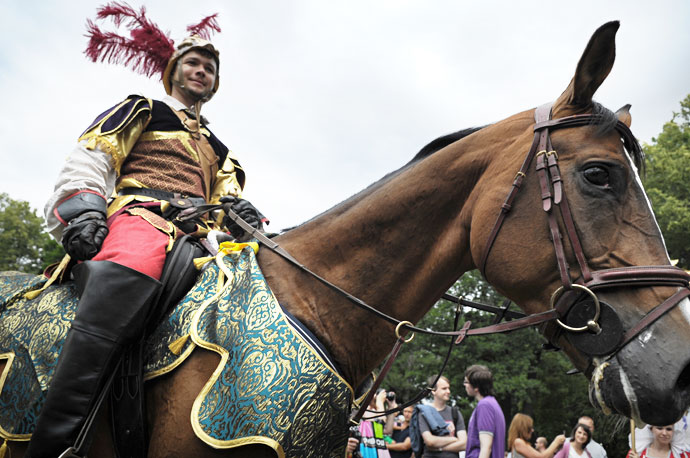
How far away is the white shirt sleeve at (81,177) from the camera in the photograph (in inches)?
128

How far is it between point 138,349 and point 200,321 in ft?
1.36

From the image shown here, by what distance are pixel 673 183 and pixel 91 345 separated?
29.4 m

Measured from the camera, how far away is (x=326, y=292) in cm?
292

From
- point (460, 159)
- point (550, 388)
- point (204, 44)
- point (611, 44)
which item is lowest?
point (550, 388)

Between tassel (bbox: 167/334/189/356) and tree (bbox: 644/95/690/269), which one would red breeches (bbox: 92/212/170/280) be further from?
tree (bbox: 644/95/690/269)

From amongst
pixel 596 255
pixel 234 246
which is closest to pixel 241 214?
pixel 234 246

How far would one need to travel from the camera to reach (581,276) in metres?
2.36

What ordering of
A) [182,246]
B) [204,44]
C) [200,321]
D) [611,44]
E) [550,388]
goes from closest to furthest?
[611,44] < [200,321] < [182,246] < [204,44] < [550,388]

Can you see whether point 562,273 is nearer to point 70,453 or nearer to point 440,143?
point 440,143

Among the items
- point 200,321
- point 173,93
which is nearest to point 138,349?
point 200,321

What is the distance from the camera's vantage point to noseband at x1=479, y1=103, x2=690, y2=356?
2221 millimetres

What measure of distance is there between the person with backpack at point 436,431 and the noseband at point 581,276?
4.63m

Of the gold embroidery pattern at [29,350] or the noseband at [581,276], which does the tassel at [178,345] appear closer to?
the gold embroidery pattern at [29,350]

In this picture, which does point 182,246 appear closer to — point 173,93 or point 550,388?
point 173,93
